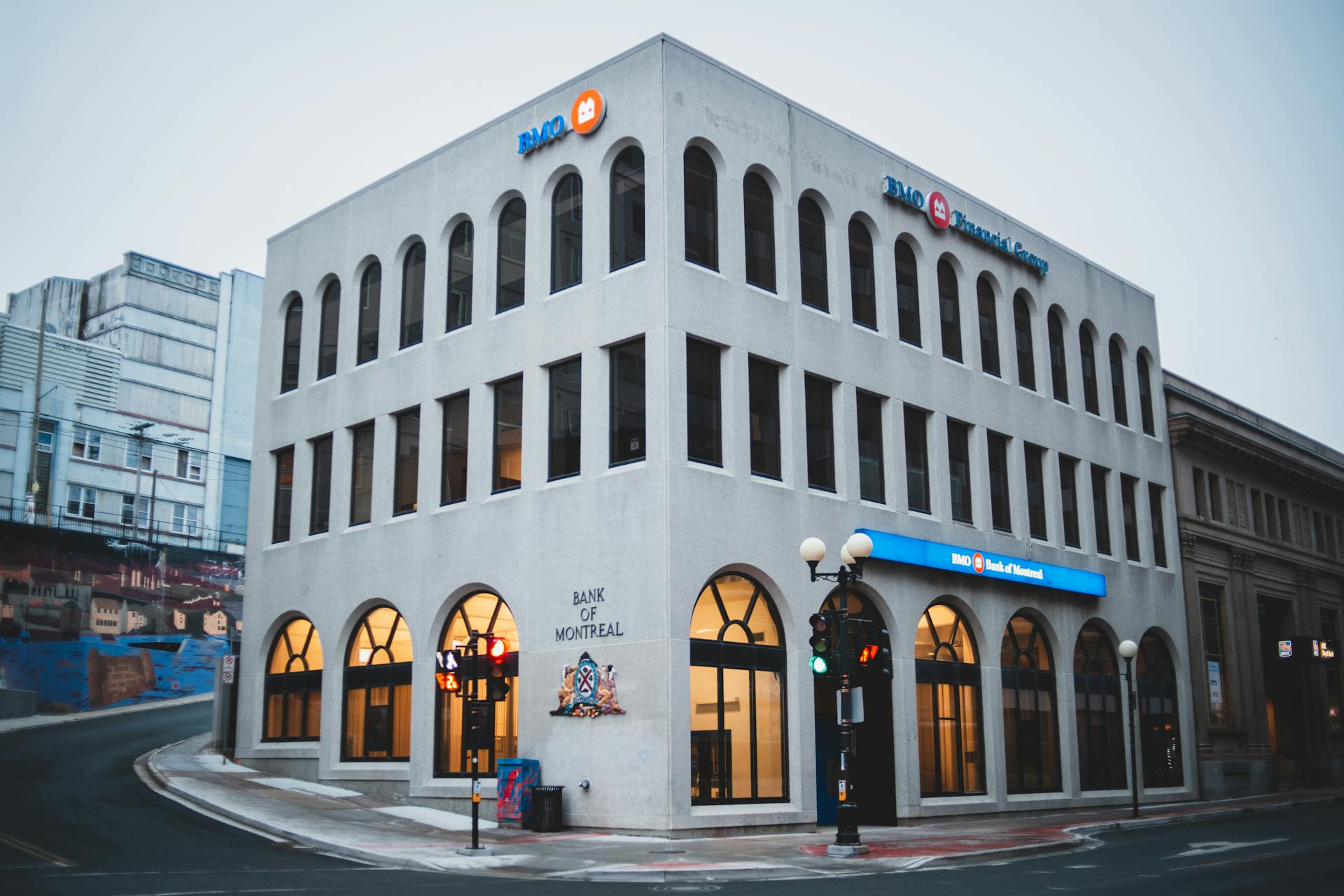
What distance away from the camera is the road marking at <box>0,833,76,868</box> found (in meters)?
17.2

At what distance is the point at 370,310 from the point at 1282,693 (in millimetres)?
39060

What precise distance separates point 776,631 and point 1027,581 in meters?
9.90

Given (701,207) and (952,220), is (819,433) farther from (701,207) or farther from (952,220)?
(952,220)

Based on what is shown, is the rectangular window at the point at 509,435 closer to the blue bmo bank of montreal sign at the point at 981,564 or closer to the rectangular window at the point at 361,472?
the rectangular window at the point at 361,472

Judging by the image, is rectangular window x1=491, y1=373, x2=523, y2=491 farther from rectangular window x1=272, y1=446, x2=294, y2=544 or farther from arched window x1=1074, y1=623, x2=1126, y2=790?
arched window x1=1074, y1=623, x2=1126, y2=790

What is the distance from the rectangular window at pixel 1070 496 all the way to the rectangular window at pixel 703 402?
15303 millimetres

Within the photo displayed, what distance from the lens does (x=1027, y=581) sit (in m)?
33.5

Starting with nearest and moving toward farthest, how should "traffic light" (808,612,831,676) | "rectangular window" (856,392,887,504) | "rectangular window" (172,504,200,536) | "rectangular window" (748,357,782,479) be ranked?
1. "traffic light" (808,612,831,676)
2. "rectangular window" (748,357,782,479)
3. "rectangular window" (856,392,887,504)
4. "rectangular window" (172,504,200,536)

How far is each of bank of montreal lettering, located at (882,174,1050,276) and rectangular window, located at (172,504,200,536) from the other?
56.0 meters

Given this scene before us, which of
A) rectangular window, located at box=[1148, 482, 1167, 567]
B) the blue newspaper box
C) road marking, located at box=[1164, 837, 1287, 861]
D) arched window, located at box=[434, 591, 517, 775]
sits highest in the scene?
rectangular window, located at box=[1148, 482, 1167, 567]

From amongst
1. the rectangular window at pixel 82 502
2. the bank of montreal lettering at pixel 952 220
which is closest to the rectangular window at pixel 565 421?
the bank of montreal lettering at pixel 952 220

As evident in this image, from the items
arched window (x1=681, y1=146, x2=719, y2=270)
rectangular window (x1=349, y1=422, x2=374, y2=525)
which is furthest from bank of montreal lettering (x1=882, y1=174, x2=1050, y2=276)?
rectangular window (x1=349, y1=422, x2=374, y2=525)

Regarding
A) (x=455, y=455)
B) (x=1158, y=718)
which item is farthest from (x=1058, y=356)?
(x=455, y=455)

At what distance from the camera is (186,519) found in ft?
248
